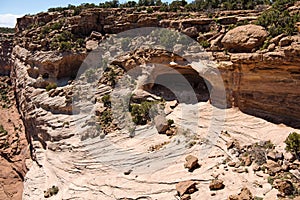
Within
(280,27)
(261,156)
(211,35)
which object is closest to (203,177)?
(261,156)

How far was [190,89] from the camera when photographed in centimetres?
2534

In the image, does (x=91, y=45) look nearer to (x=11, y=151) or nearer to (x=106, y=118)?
(x=106, y=118)

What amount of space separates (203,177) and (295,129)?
615cm

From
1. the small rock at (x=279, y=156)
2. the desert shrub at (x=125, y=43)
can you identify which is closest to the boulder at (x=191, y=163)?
the small rock at (x=279, y=156)

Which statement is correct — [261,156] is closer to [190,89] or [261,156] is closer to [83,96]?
[190,89]

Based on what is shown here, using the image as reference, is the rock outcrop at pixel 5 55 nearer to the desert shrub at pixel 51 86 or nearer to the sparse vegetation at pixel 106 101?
the desert shrub at pixel 51 86

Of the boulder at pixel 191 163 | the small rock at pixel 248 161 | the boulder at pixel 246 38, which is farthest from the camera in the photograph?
the boulder at pixel 246 38

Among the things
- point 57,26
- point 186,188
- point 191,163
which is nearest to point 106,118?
point 191,163

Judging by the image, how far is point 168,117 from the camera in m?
23.3

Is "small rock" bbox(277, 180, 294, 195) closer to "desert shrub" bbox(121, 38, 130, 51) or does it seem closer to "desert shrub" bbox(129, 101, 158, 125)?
"desert shrub" bbox(129, 101, 158, 125)

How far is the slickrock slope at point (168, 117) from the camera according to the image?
648 inches

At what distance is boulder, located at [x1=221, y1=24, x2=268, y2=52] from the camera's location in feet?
62.6

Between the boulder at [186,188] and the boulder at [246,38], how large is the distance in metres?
9.45

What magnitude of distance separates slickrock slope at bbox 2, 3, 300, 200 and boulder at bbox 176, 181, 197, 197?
0.78 ft
